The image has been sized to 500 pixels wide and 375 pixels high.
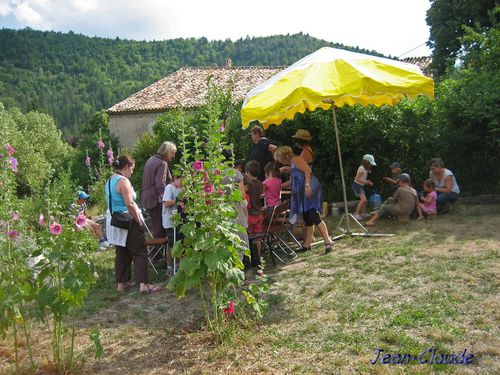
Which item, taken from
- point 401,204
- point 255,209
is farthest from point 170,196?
point 401,204

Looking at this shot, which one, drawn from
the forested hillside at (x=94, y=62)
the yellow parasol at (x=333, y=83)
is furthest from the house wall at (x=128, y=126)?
the forested hillside at (x=94, y=62)

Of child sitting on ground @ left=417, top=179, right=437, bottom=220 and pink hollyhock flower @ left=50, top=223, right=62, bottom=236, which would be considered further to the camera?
child sitting on ground @ left=417, top=179, right=437, bottom=220

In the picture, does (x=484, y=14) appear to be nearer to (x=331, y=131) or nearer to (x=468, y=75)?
(x=468, y=75)

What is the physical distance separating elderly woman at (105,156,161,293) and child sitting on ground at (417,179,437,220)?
14.8ft

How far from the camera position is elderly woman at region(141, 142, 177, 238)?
6.31 meters

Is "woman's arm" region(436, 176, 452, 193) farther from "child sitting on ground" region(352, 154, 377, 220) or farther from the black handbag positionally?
the black handbag

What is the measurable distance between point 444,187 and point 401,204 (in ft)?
3.18

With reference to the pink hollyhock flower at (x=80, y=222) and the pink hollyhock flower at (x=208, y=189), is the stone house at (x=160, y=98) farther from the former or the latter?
the pink hollyhock flower at (x=80, y=222)

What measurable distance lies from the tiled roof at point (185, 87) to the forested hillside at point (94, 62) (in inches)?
1903

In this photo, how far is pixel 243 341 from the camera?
3865mm

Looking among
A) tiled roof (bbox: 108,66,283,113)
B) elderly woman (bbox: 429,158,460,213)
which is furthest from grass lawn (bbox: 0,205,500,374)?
tiled roof (bbox: 108,66,283,113)

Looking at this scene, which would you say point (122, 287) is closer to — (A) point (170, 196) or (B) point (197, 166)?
(A) point (170, 196)

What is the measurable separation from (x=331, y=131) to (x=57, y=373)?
23.4 feet

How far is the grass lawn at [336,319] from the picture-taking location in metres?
3.49
